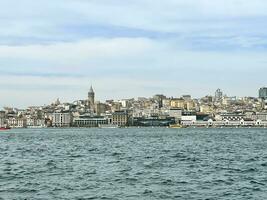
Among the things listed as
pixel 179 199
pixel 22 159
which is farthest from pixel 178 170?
pixel 22 159

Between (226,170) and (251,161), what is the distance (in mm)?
6773

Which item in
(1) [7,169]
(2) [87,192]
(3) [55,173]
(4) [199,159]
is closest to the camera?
(2) [87,192]

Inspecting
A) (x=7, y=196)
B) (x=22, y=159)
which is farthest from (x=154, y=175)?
(x=22, y=159)

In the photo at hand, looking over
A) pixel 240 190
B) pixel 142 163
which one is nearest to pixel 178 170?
pixel 142 163

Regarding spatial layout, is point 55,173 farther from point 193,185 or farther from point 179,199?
point 179,199

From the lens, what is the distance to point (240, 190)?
25734 mm

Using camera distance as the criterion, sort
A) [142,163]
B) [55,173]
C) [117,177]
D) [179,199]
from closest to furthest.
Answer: [179,199]
[117,177]
[55,173]
[142,163]

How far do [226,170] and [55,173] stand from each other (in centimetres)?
882

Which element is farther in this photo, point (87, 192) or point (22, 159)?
point (22, 159)

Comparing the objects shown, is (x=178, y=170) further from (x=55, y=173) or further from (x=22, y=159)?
(x=22, y=159)

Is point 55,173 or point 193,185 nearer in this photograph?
point 193,185

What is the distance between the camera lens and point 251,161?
131 feet

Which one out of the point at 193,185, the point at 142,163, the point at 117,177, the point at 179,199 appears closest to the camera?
the point at 179,199

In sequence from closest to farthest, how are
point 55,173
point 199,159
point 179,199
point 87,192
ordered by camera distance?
point 179,199, point 87,192, point 55,173, point 199,159
